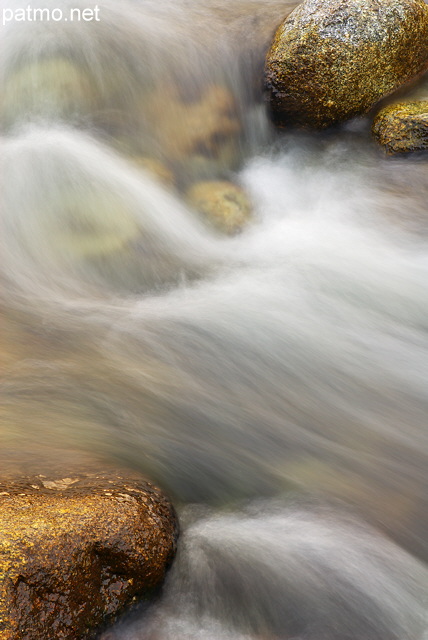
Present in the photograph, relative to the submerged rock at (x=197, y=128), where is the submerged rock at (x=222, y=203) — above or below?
below

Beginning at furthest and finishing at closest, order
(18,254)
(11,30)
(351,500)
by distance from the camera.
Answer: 1. (11,30)
2. (18,254)
3. (351,500)

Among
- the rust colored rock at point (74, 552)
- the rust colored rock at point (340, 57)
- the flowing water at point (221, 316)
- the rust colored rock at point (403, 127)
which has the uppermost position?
the rust colored rock at point (340, 57)

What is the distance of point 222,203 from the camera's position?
173 inches

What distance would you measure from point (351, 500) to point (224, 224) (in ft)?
8.00

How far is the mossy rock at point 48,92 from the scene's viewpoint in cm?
451

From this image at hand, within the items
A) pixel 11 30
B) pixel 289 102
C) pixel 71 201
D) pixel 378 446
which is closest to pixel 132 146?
pixel 71 201

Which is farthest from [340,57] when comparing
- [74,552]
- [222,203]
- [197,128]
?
[74,552]

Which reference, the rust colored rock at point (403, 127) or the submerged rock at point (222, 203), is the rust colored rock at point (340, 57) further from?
the submerged rock at point (222, 203)

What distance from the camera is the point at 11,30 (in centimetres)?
498

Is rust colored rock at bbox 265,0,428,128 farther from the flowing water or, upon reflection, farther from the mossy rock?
the mossy rock

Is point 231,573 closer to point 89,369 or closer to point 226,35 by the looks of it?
point 89,369

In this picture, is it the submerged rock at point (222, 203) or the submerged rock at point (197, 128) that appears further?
the submerged rock at point (197, 128)

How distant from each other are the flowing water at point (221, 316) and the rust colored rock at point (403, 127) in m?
0.13

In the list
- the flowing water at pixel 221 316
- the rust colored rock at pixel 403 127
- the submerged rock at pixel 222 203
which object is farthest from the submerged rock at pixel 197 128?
the rust colored rock at pixel 403 127
